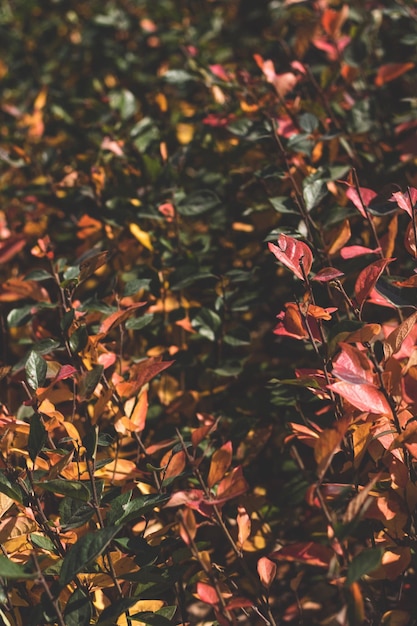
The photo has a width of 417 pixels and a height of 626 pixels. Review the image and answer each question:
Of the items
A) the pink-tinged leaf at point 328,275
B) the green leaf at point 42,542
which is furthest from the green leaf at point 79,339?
the pink-tinged leaf at point 328,275

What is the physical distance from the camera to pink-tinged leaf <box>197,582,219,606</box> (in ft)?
3.59

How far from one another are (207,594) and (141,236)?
93cm

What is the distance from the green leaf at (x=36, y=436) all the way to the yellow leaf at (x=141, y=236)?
27.5 inches

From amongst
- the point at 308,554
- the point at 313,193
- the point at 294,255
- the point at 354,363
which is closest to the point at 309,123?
the point at 313,193

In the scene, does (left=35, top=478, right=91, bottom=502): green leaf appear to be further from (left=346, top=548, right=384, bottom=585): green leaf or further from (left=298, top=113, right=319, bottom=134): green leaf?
(left=298, top=113, right=319, bottom=134): green leaf

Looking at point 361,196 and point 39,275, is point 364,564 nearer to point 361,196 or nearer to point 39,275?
point 361,196

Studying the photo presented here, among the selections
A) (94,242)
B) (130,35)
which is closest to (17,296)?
(94,242)

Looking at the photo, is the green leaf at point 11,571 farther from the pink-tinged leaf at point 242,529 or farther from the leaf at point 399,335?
the leaf at point 399,335

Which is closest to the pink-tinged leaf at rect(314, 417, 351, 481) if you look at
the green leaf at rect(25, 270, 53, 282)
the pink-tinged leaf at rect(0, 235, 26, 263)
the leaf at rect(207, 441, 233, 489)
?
the leaf at rect(207, 441, 233, 489)

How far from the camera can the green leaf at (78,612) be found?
43.7 inches

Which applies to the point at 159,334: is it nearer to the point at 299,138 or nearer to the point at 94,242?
the point at 94,242

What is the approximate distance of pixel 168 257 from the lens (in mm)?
1776

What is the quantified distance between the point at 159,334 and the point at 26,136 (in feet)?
3.99

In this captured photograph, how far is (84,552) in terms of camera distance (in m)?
1.03
